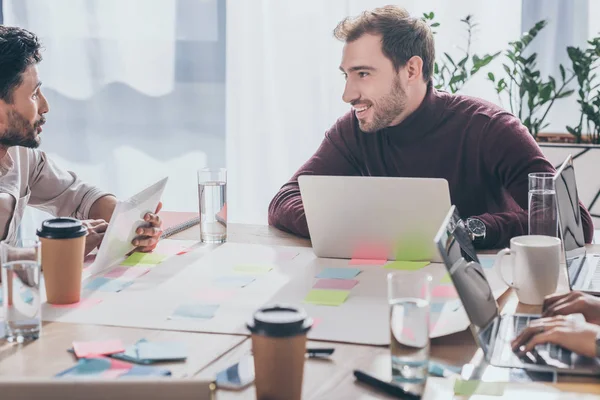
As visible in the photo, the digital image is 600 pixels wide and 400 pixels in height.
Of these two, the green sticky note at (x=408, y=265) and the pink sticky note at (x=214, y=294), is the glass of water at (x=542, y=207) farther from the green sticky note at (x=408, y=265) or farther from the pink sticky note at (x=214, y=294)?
the pink sticky note at (x=214, y=294)

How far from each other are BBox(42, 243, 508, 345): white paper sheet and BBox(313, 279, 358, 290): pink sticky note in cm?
1

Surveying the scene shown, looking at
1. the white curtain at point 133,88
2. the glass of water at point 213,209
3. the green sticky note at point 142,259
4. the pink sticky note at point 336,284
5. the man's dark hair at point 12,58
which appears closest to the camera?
the pink sticky note at point 336,284

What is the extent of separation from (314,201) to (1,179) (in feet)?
2.63

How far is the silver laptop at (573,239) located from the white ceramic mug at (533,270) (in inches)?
3.5

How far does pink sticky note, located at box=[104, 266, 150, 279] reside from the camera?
1.59 m

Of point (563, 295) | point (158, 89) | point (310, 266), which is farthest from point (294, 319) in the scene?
point (158, 89)

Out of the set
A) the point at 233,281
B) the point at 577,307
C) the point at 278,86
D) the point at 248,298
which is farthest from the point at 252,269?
the point at 278,86

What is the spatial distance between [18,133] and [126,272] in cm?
60

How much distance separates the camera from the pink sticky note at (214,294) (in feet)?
4.70

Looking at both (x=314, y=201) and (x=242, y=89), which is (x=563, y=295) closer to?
(x=314, y=201)

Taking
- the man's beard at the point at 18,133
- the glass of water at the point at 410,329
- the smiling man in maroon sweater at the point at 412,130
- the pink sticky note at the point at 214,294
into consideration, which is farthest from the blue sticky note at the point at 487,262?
the man's beard at the point at 18,133

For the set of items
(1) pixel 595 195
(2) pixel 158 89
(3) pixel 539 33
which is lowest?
(1) pixel 595 195

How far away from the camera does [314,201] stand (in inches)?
67.0

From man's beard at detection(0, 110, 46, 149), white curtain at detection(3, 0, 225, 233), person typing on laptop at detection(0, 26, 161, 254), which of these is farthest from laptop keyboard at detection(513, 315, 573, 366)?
white curtain at detection(3, 0, 225, 233)
